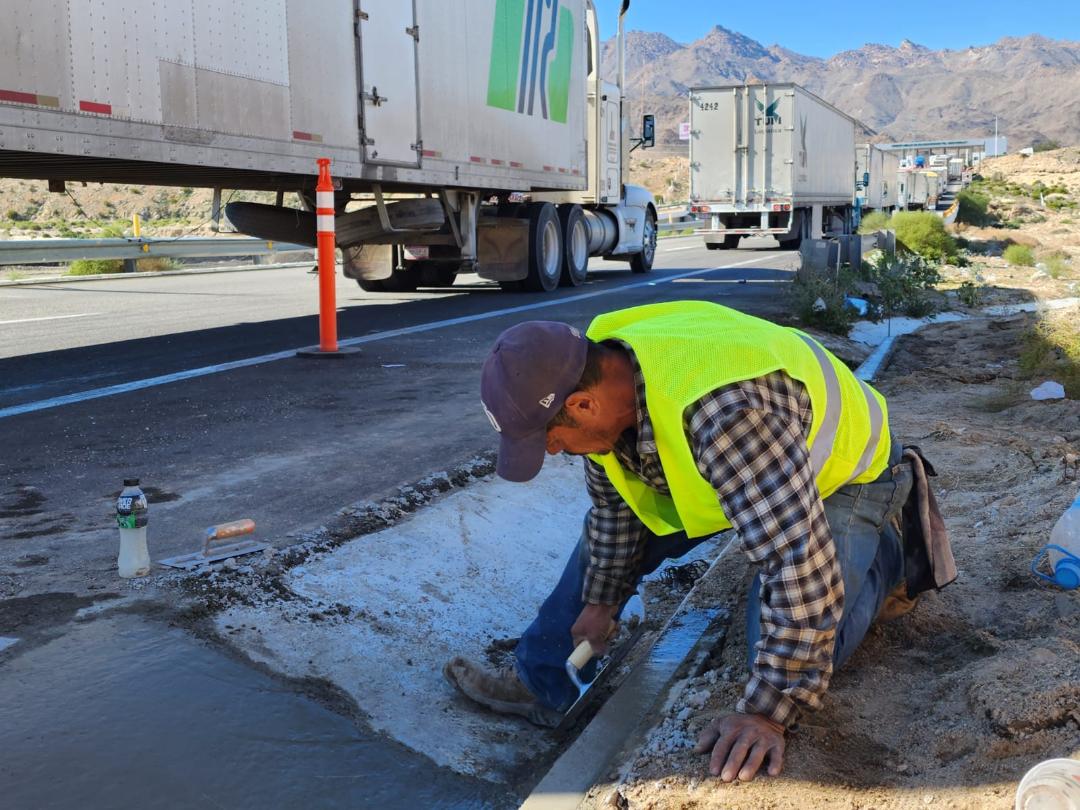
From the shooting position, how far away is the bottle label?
3.60 metres

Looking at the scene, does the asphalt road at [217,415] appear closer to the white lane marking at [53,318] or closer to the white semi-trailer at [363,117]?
the white lane marking at [53,318]

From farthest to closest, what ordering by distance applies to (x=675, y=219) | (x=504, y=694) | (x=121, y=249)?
(x=675, y=219) < (x=121, y=249) < (x=504, y=694)

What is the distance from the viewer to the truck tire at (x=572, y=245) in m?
16.1

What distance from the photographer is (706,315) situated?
281 centimetres

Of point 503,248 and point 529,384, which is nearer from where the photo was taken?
point 529,384

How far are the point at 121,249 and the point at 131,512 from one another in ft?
52.4

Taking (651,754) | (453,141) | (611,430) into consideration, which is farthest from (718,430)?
(453,141)

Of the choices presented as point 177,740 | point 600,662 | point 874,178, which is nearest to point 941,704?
point 600,662

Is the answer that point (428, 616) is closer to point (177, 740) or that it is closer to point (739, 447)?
point (177, 740)

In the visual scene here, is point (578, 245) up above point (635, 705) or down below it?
above

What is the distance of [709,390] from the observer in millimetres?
2410

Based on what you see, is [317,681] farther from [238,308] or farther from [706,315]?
[238,308]

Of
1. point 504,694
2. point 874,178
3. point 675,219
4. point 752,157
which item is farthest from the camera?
point 675,219

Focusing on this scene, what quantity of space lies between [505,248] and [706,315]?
12.3 m
